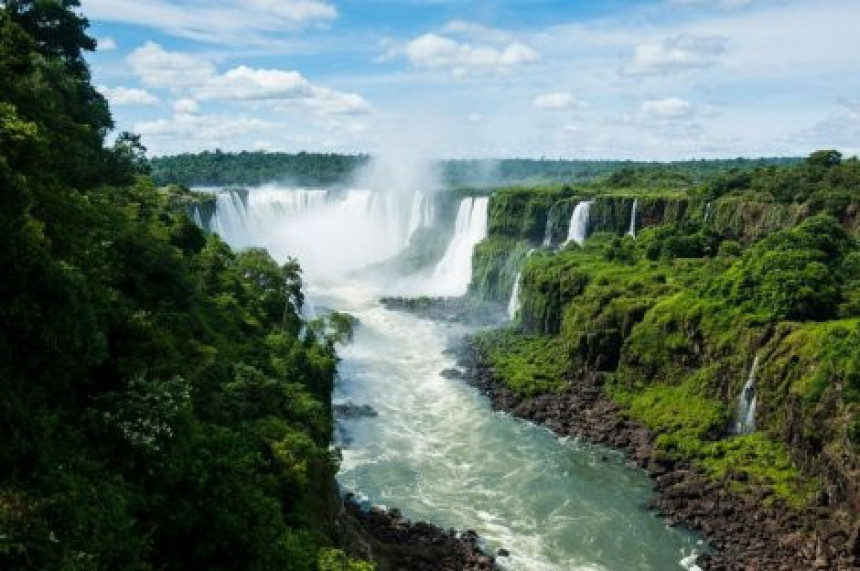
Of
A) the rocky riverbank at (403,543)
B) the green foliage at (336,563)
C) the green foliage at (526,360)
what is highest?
the green foliage at (336,563)

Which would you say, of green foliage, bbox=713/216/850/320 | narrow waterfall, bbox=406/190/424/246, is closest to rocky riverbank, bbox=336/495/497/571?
green foliage, bbox=713/216/850/320

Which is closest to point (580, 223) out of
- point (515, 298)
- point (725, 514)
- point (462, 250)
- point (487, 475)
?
point (515, 298)

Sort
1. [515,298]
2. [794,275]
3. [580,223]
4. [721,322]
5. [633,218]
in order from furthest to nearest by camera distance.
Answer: [580,223]
[633,218]
[515,298]
[721,322]
[794,275]

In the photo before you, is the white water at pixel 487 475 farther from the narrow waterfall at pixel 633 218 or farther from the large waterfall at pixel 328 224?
the large waterfall at pixel 328 224

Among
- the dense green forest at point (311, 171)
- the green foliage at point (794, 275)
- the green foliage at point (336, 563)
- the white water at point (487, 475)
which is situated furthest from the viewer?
the dense green forest at point (311, 171)

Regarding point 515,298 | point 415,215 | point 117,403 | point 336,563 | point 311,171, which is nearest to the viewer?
point 117,403

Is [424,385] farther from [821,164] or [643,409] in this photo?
[821,164]

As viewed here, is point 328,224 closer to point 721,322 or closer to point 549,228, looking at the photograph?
point 549,228

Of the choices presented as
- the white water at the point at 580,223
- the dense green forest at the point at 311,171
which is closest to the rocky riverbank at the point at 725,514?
the white water at the point at 580,223

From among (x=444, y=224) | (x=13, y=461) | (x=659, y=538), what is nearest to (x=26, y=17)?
(x=13, y=461)
